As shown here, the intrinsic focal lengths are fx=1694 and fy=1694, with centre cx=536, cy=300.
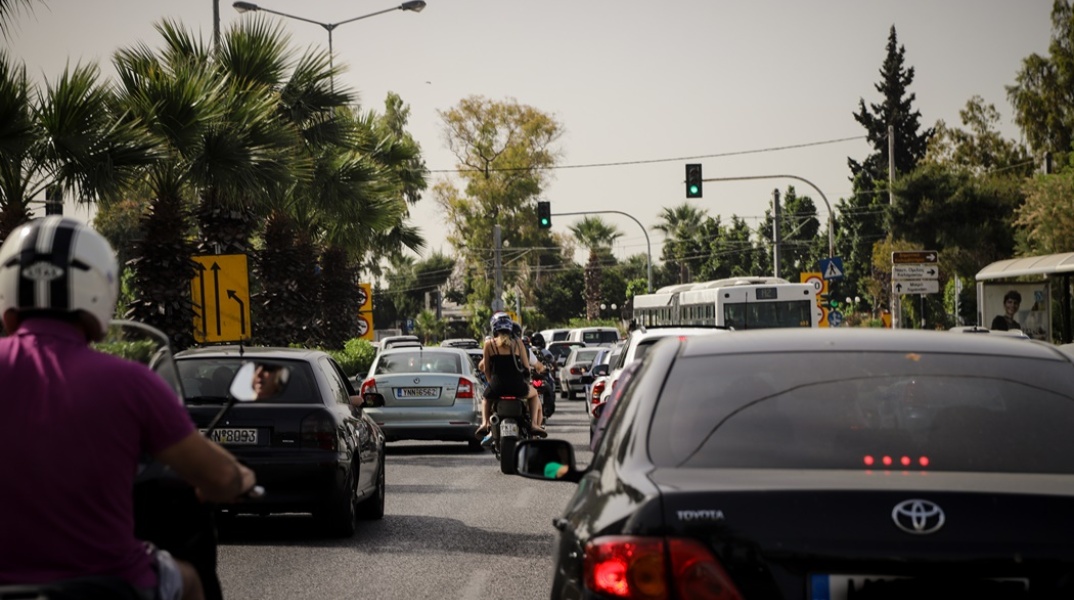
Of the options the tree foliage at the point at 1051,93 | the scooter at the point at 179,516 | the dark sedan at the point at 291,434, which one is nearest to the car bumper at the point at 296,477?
the dark sedan at the point at 291,434

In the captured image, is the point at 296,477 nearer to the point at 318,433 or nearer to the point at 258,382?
the point at 318,433

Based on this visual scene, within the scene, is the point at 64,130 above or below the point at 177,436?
above

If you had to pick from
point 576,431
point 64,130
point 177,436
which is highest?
point 64,130

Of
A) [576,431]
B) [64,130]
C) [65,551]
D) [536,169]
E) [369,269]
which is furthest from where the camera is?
[536,169]

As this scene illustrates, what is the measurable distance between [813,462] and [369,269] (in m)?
58.4

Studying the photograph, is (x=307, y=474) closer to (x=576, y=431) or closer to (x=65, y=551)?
(x=65, y=551)

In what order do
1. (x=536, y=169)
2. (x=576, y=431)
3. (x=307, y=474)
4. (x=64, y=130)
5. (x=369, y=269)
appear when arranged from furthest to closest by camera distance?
(x=536, y=169) → (x=369, y=269) → (x=576, y=431) → (x=64, y=130) → (x=307, y=474)

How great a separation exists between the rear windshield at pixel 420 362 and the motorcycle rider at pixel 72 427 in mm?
18863

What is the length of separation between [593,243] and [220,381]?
346 ft

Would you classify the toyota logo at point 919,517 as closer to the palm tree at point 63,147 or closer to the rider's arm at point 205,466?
the rider's arm at point 205,466

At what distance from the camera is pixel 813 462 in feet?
14.7

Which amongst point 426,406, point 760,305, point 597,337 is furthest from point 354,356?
point 426,406

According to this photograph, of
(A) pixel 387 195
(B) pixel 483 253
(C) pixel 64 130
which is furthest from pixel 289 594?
(B) pixel 483 253

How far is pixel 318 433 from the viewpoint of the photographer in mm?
12117
